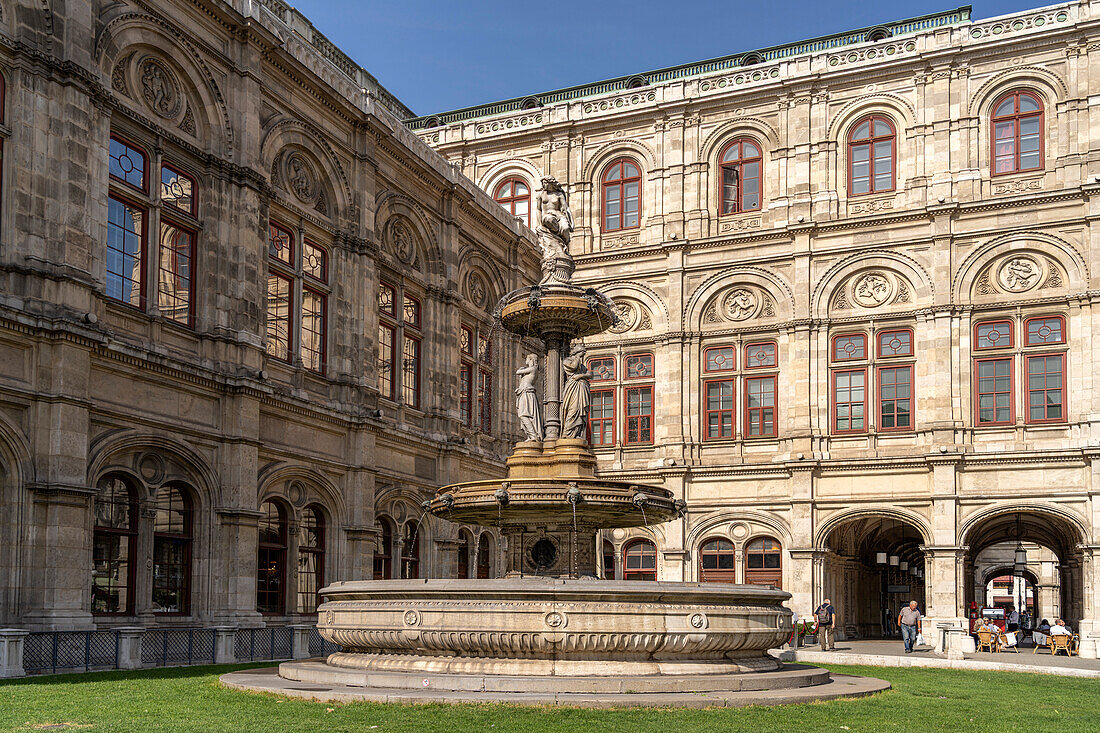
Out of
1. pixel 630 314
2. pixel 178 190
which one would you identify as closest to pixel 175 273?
pixel 178 190

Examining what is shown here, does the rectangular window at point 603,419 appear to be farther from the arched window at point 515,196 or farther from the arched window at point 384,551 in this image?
the arched window at point 384,551

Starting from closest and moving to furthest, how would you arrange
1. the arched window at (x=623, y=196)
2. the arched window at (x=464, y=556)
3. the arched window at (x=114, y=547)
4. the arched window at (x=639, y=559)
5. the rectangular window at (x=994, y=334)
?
the arched window at (x=114, y=547) → the arched window at (x=464, y=556) → the rectangular window at (x=994, y=334) → the arched window at (x=639, y=559) → the arched window at (x=623, y=196)

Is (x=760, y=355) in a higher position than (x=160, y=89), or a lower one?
lower

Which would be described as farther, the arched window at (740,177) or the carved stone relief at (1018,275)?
the arched window at (740,177)

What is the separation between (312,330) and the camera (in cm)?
2780

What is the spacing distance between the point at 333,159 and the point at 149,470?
10193 mm

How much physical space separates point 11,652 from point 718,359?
2762cm

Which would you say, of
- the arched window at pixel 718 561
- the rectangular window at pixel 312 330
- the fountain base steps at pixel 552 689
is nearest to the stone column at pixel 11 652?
the fountain base steps at pixel 552 689

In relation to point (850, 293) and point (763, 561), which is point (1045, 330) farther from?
point (763, 561)

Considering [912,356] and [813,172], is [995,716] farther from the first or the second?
[813,172]

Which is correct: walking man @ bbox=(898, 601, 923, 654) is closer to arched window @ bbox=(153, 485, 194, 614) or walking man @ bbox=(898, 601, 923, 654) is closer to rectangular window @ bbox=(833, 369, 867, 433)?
rectangular window @ bbox=(833, 369, 867, 433)

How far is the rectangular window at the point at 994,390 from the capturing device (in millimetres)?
Answer: 36531

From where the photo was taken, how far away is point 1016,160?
124 feet

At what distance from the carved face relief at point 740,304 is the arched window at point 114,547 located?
79.2 ft
